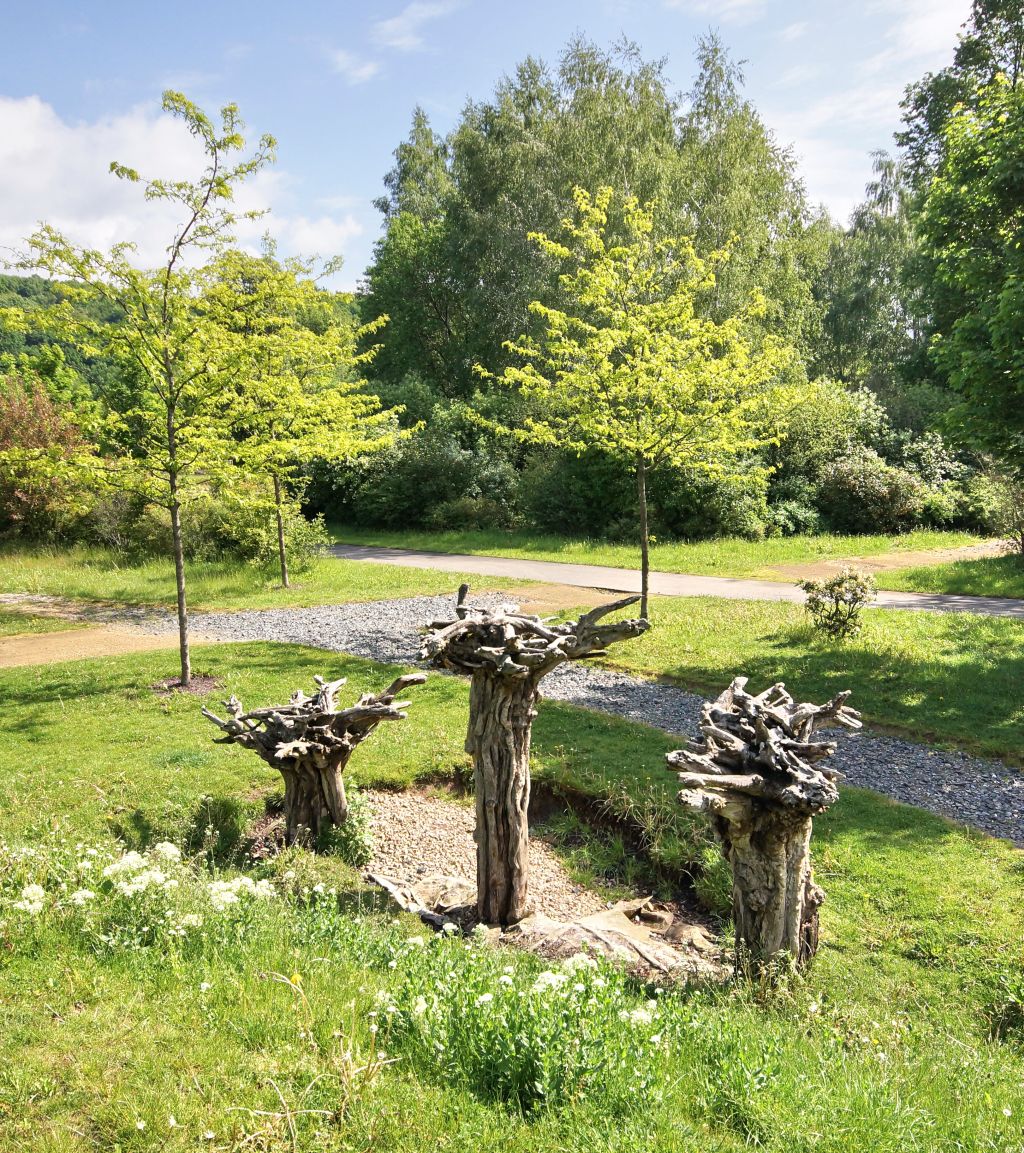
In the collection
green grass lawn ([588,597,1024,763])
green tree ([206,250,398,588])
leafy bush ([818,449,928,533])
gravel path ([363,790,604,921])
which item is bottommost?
gravel path ([363,790,604,921])

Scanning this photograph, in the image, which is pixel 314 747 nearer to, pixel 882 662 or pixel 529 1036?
pixel 529 1036

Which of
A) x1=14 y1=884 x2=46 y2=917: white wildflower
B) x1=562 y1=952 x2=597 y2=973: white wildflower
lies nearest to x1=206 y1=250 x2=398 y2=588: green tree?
x1=14 y1=884 x2=46 y2=917: white wildflower

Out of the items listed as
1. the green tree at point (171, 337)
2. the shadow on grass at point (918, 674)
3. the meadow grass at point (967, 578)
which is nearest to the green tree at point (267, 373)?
the green tree at point (171, 337)

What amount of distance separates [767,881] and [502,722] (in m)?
1.85

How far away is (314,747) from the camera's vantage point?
6.32 m

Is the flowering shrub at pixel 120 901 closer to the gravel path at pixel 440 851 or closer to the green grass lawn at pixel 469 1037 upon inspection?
the green grass lawn at pixel 469 1037

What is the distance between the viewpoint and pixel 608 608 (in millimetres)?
6105

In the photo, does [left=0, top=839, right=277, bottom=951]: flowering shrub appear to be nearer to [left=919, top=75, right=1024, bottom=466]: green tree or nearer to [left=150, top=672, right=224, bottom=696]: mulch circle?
[left=150, top=672, right=224, bottom=696]: mulch circle

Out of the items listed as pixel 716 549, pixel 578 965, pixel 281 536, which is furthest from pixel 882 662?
pixel 281 536

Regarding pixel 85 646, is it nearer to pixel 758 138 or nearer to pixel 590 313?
pixel 590 313

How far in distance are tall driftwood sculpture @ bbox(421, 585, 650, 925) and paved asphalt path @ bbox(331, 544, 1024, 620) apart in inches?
397

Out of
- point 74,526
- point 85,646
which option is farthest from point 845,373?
point 85,646

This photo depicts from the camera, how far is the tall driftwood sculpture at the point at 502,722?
528 centimetres

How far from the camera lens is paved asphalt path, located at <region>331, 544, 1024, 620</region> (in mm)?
14102
